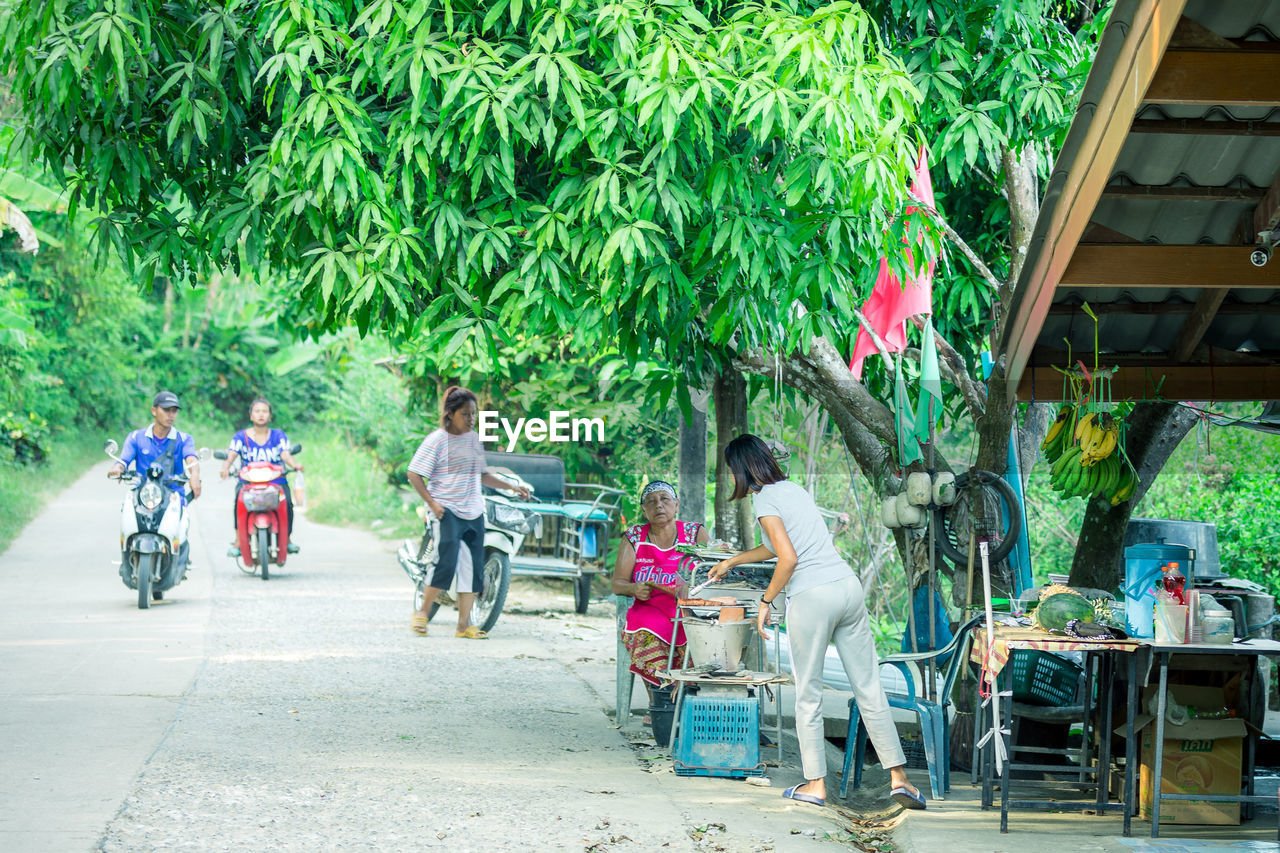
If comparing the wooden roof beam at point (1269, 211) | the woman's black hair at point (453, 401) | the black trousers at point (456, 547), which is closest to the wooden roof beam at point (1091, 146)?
the wooden roof beam at point (1269, 211)

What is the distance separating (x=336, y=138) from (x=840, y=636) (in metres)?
3.13

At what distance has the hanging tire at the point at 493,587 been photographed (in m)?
10.8

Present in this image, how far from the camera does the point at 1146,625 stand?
556cm

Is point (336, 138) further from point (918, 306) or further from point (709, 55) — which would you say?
point (918, 306)

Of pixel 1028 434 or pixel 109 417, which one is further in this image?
pixel 109 417

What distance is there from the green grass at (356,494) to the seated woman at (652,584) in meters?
11.4

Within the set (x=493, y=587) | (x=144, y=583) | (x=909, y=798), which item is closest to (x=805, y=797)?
(x=909, y=798)

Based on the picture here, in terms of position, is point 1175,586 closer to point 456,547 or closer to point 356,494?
point 456,547

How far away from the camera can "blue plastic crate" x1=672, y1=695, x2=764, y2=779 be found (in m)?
6.32

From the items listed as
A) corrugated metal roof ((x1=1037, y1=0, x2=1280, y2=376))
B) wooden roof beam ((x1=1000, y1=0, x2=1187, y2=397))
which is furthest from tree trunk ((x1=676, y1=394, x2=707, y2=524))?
wooden roof beam ((x1=1000, y1=0, x2=1187, y2=397))

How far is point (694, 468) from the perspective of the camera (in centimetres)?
1052

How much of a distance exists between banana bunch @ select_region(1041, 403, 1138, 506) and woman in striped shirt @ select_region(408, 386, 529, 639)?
15.5 ft

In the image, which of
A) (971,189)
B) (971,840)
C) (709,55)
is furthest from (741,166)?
(971,189)

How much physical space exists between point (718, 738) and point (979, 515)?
7.63 feet
